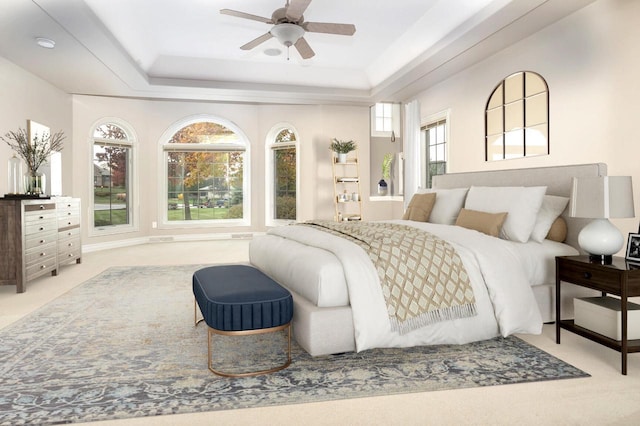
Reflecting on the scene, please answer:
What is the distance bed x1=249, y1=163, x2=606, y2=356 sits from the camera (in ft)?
7.93

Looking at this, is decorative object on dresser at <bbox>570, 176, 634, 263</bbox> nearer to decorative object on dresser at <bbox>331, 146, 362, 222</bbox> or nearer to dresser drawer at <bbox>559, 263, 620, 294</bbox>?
dresser drawer at <bbox>559, 263, 620, 294</bbox>

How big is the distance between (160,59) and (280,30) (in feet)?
10.9

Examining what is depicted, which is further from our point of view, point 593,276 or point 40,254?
point 40,254

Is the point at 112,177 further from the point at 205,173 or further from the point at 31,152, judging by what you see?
the point at 31,152

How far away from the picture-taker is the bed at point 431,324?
2418mm

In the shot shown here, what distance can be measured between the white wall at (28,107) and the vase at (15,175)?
0.11m

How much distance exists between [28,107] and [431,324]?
590 centimetres

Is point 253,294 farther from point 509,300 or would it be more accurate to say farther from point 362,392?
point 509,300

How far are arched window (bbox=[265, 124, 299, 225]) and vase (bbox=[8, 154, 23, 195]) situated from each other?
13.8 ft

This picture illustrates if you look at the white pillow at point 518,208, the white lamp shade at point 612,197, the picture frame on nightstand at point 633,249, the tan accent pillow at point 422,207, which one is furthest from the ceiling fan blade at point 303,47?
the picture frame on nightstand at point 633,249

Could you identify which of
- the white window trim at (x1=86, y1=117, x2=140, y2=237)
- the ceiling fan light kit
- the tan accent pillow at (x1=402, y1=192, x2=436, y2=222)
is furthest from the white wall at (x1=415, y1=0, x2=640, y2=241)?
the white window trim at (x1=86, y1=117, x2=140, y2=237)

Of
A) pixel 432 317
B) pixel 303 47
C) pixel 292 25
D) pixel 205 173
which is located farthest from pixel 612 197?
pixel 205 173

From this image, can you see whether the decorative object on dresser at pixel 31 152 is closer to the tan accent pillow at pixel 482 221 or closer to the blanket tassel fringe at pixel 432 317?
the blanket tassel fringe at pixel 432 317

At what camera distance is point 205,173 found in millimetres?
8617
